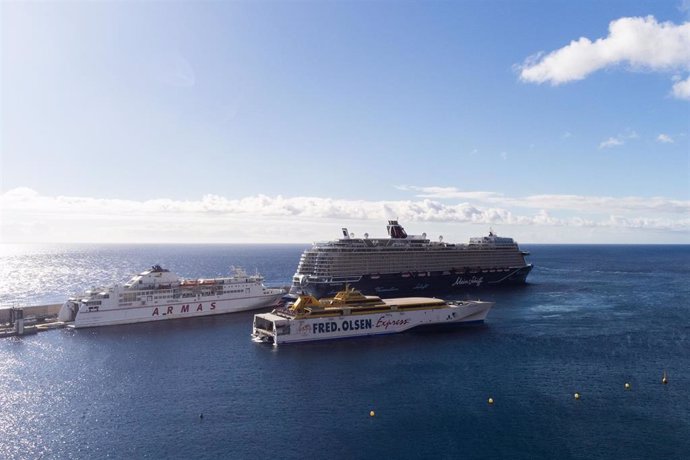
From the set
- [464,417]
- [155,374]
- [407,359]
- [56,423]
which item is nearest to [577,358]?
[407,359]

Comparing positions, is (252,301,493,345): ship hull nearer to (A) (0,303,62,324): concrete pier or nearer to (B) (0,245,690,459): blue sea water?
(B) (0,245,690,459): blue sea water

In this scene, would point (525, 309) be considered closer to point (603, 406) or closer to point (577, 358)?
point (577, 358)

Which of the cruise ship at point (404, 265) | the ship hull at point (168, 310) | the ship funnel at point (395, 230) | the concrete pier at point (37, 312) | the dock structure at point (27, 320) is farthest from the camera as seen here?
the ship funnel at point (395, 230)

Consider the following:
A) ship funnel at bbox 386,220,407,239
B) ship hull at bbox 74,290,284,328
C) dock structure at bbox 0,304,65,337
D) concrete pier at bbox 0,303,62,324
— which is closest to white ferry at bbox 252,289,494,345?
ship hull at bbox 74,290,284,328

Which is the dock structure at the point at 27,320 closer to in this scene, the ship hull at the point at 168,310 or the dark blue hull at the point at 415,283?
the ship hull at the point at 168,310

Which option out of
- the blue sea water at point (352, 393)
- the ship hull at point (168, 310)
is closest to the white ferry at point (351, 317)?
the blue sea water at point (352, 393)

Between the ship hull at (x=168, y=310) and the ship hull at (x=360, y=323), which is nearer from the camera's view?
the ship hull at (x=360, y=323)
